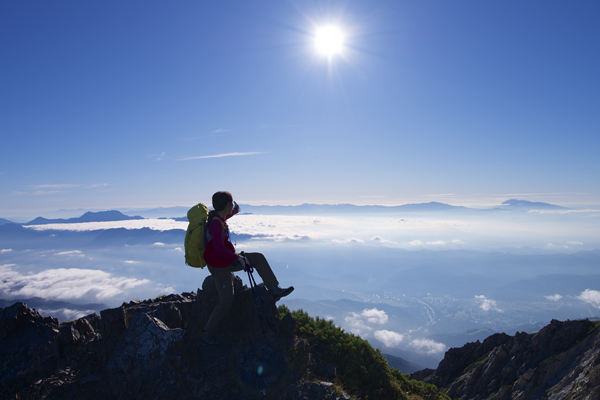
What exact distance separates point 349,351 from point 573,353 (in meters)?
19.5

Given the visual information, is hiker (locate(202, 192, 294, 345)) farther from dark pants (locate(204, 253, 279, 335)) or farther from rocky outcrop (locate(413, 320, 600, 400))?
rocky outcrop (locate(413, 320, 600, 400))

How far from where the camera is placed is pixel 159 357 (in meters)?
6.34

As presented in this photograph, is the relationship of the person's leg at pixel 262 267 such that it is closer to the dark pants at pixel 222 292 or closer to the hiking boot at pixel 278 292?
the hiking boot at pixel 278 292

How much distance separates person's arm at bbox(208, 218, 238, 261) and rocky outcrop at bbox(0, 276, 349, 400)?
87.0 inches

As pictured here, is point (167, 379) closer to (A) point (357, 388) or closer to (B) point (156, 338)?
(B) point (156, 338)

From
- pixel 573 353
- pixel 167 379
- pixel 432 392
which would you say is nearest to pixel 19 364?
pixel 167 379

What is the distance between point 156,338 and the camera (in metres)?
6.54

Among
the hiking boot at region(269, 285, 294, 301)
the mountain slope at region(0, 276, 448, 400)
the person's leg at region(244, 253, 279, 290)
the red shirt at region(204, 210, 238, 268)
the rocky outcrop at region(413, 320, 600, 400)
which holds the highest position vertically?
the red shirt at region(204, 210, 238, 268)

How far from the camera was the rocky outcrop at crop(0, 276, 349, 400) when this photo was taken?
618 cm

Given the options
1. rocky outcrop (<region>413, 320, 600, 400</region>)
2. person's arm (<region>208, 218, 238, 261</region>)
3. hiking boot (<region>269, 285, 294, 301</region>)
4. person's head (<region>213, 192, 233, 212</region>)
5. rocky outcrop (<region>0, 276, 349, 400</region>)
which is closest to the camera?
rocky outcrop (<region>0, 276, 349, 400</region>)

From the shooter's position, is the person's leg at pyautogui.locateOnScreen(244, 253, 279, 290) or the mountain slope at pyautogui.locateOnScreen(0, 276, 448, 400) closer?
the mountain slope at pyautogui.locateOnScreen(0, 276, 448, 400)

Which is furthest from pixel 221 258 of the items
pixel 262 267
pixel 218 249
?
pixel 262 267

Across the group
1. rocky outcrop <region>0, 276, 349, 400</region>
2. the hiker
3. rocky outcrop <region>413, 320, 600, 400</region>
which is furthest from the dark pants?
rocky outcrop <region>413, 320, 600, 400</region>

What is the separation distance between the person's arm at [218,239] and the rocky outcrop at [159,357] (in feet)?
7.25
